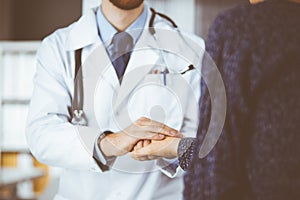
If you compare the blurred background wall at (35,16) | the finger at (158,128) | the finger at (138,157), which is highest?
the blurred background wall at (35,16)

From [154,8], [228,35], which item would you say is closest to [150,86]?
[154,8]

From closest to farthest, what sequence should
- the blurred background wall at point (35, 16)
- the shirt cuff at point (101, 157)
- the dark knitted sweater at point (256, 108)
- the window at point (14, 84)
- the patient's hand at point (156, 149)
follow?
the dark knitted sweater at point (256, 108) → the patient's hand at point (156, 149) → the shirt cuff at point (101, 157) → the blurred background wall at point (35, 16) → the window at point (14, 84)

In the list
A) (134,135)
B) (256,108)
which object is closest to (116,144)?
(134,135)

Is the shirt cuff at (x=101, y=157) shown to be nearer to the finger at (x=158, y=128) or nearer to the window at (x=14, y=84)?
the finger at (x=158, y=128)

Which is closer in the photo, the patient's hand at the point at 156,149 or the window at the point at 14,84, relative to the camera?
the patient's hand at the point at 156,149

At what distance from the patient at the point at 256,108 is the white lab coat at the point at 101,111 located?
31 centimetres

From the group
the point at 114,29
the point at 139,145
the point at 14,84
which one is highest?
the point at 114,29

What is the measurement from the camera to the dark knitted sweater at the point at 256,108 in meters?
0.53

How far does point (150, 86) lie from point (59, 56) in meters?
0.15

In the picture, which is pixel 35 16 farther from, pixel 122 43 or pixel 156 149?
pixel 156 149

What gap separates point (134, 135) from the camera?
0.81 meters

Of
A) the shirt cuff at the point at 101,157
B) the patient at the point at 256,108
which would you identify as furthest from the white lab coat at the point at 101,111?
the patient at the point at 256,108

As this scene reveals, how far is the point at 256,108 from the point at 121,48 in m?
0.42

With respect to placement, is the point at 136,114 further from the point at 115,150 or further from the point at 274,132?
the point at 274,132
